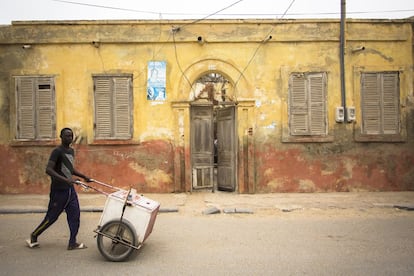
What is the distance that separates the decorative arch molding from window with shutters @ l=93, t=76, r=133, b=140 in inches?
53.5

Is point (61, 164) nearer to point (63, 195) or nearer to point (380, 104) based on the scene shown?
point (63, 195)

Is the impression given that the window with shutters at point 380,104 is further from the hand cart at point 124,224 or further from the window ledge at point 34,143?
the window ledge at point 34,143

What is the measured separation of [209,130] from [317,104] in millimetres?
3040

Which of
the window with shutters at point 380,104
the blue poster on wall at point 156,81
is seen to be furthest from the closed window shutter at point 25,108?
the window with shutters at point 380,104

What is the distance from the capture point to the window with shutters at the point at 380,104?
396 inches

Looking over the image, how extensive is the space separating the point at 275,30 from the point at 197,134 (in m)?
3.55

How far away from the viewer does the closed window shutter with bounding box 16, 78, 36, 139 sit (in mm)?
9891

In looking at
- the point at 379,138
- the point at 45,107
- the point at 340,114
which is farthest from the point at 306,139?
the point at 45,107

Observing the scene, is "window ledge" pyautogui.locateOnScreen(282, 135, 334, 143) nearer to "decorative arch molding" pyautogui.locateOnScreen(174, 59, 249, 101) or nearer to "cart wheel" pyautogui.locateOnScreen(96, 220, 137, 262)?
"decorative arch molding" pyautogui.locateOnScreen(174, 59, 249, 101)

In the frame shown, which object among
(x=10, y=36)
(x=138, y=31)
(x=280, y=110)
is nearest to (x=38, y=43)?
(x=10, y=36)

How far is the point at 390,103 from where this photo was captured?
10.1m

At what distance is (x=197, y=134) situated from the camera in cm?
1039

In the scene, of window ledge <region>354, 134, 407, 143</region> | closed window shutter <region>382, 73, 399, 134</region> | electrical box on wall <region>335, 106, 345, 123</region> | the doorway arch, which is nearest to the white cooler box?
the doorway arch

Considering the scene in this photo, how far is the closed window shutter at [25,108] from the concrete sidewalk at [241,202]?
1721 millimetres
